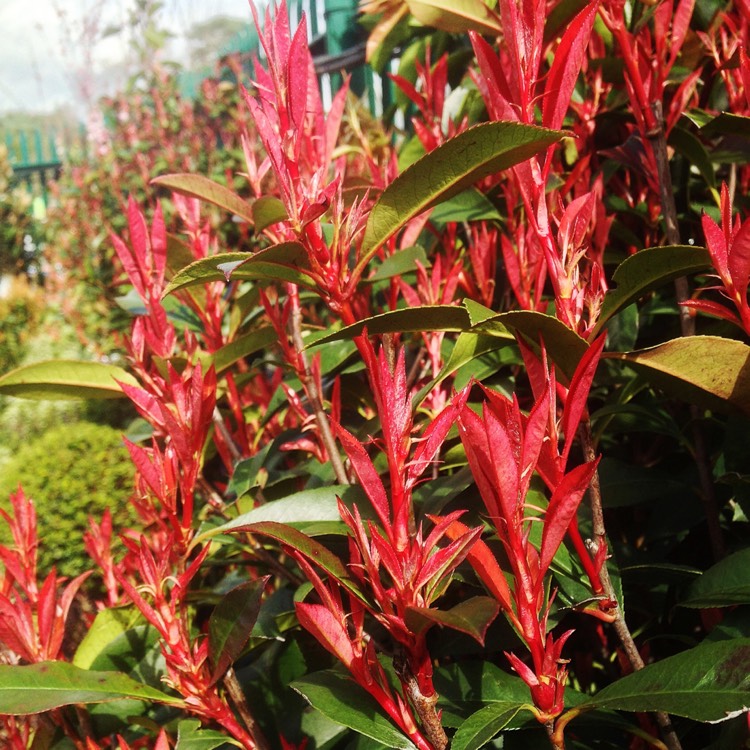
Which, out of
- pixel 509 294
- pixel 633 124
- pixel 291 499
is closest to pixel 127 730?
pixel 291 499

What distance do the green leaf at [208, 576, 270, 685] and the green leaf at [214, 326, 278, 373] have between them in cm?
35

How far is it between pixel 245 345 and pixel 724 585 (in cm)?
66

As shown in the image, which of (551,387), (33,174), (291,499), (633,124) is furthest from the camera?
(33,174)

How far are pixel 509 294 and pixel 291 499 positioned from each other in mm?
550

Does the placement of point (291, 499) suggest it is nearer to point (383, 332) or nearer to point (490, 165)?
point (383, 332)

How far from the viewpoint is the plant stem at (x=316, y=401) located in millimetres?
903

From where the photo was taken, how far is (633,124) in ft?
3.81

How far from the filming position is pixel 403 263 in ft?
3.24

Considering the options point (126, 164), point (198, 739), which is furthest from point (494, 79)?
point (126, 164)

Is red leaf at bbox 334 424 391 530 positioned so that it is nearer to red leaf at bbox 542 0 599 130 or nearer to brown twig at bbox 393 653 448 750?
brown twig at bbox 393 653 448 750

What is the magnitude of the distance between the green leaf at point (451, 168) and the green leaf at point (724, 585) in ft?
1.56

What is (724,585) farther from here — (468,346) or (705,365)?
(468,346)

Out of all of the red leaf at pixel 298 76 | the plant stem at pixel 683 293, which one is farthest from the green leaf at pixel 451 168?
the plant stem at pixel 683 293

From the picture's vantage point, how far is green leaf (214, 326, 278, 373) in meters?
1.01
